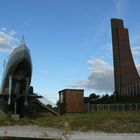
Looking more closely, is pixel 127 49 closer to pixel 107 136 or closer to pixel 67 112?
pixel 67 112

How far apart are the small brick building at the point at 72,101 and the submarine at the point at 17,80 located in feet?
27.6

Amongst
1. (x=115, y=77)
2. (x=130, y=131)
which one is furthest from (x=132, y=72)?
(x=130, y=131)

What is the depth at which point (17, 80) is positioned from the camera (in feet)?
117

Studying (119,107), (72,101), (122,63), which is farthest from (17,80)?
(122,63)

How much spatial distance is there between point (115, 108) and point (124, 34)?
59446 millimetres

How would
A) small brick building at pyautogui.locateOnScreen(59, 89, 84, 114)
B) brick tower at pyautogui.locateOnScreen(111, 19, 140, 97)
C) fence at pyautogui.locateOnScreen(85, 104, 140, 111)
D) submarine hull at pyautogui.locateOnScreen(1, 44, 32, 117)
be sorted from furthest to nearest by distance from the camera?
brick tower at pyautogui.locateOnScreen(111, 19, 140, 97) < fence at pyautogui.locateOnScreen(85, 104, 140, 111) < small brick building at pyautogui.locateOnScreen(59, 89, 84, 114) < submarine hull at pyautogui.locateOnScreen(1, 44, 32, 117)

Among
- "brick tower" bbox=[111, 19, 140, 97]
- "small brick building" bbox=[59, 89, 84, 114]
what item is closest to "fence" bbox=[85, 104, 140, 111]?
"small brick building" bbox=[59, 89, 84, 114]

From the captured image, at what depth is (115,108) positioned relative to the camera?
5206cm

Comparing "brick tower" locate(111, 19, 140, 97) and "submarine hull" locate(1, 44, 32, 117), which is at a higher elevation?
"brick tower" locate(111, 19, 140, 97)

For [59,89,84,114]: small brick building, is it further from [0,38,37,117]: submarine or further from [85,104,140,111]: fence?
[0,38,37,117]: submarine

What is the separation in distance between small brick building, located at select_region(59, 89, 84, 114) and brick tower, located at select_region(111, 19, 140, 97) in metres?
54.4

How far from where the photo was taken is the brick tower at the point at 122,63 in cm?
10125

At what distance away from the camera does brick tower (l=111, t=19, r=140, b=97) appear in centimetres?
10125

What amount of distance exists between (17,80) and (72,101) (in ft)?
38.2
